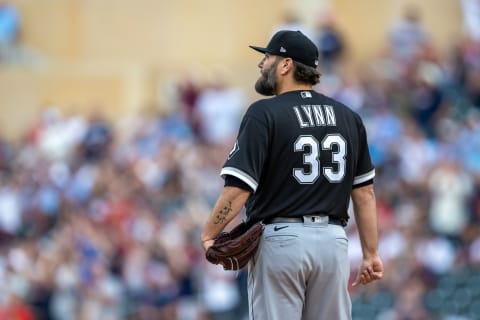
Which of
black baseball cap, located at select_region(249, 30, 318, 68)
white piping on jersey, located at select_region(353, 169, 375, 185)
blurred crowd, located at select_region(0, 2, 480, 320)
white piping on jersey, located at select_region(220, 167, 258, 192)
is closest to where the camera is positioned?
white piping on jersey, located at select_region(220, 167, 258, 192)

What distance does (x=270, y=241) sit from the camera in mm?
6312

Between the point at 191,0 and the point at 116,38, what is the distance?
72.9 inches

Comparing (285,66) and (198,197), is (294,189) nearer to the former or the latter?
(285,66)

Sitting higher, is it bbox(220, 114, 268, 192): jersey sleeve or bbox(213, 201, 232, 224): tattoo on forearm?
bbox(220, 114, 268, 192): jersey sleeve

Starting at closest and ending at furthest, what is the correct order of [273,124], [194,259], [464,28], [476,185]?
[273,124], [476,185], [194,259], [464,28]

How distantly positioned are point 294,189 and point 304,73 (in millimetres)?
700

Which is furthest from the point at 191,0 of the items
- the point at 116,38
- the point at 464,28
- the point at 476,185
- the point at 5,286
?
the point at 476,185

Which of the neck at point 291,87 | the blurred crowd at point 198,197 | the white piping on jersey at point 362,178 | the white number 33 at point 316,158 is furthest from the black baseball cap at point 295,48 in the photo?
the blurred crowd at point 198,197

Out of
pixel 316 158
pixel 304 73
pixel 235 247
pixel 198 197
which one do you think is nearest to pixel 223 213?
pixel 235 247

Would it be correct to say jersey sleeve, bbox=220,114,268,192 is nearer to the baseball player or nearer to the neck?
the baseball player

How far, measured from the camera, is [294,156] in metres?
6.29

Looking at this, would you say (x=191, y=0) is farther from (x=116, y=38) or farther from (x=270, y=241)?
(x=270, y=241)

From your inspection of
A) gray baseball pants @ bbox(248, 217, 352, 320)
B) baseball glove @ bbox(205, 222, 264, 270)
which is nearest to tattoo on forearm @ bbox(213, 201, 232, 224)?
baseball glove @ bbox(205, 222, 264, 270)

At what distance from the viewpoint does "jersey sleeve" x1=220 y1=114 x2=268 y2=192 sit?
6.18 meters
